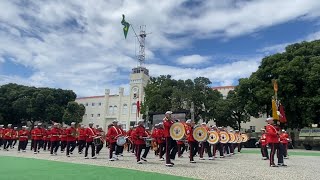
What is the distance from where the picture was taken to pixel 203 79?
51031mm

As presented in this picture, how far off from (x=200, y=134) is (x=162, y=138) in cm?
181

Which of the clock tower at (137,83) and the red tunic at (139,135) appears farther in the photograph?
the clock tower at (137,83)

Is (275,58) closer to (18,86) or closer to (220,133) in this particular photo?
(220,133)

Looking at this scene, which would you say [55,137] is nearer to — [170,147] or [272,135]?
[170,147]

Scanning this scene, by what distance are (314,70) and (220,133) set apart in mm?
21351

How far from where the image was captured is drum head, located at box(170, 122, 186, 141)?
13.4 m

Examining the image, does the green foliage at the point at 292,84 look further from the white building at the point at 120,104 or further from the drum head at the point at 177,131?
the white building at the point at 120,104

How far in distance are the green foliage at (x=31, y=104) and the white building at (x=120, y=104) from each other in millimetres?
8379

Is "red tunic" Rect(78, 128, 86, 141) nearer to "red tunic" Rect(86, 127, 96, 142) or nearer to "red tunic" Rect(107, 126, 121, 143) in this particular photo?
"red tunic" Rect(86, 127, 96, 142)

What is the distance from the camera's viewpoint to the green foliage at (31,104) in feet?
201

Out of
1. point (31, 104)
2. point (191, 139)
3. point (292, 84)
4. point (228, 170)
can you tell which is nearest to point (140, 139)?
point (191, 139)

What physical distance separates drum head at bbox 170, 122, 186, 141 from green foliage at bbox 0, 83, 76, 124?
52301mm

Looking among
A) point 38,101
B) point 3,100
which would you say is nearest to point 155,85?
point 38,101

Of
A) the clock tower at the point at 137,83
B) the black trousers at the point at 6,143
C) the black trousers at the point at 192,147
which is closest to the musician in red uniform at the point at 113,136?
the black trousers at the point at 192,147
